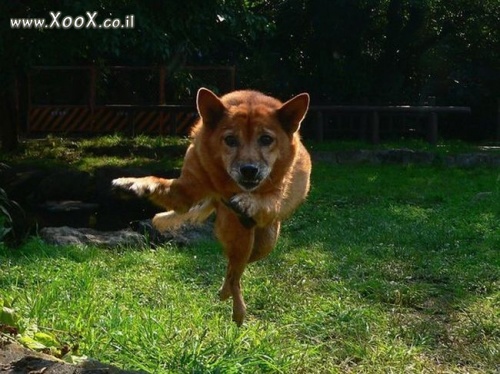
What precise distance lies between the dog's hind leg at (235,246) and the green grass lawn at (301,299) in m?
0.21

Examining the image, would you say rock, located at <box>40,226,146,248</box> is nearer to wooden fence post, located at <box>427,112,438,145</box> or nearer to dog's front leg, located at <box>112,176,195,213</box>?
dog's front leg, located at <box>112,176,195,213</box>

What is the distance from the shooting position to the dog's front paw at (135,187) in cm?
431

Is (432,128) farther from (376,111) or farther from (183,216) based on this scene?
Answer: (183,216)

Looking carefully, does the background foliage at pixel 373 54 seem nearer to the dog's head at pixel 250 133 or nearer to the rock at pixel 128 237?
the rock at pixel 128 237

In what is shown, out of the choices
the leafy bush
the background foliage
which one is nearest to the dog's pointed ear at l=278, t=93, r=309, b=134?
the leafy bush

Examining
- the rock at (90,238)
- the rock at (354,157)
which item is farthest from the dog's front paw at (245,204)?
the rock at (354,157)

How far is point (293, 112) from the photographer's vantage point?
164 inches

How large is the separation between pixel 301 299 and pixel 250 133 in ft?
7.96

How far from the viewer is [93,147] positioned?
669 inches

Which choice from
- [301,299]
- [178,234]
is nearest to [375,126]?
[178,234]

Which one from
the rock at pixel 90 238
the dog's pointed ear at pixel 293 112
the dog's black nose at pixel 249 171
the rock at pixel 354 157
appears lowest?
the rock at pixel 354 157

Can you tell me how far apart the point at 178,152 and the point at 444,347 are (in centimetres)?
1118

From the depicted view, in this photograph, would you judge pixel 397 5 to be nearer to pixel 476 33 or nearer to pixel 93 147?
pixel 476 33

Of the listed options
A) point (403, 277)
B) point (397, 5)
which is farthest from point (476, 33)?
point (403, 277)
